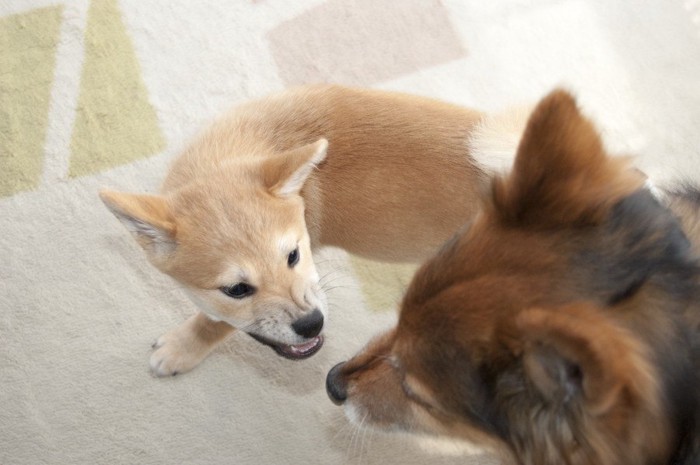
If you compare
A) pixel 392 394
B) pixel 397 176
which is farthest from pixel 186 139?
pixel 392 394

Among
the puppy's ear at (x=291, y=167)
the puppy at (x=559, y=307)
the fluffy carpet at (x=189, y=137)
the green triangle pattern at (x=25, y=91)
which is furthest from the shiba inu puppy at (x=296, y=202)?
the green triangle pattern at (x=25, y=91)

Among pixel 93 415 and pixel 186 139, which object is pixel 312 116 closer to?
pixel 186 139

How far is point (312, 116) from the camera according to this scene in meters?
2.14

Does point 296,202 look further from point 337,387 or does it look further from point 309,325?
point 337,387

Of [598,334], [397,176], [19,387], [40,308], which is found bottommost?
[19,387]

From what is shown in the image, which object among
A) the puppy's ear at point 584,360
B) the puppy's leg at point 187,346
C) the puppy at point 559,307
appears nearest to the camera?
the puppy's ear at point 584,360

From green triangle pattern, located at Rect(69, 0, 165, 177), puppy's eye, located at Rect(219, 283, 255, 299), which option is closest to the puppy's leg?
puppy's eye, located at Rect(219, 283, 255, 299)

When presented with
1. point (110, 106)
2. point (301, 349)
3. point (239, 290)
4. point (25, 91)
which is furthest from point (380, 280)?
point (25, 91)

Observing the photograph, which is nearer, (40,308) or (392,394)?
(392,394)

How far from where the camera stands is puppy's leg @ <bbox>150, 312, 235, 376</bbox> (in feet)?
7.18

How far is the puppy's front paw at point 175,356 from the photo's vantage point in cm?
222

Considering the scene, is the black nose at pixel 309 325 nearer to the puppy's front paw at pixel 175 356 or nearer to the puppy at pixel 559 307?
the puppy's front paw at pixel 175 356

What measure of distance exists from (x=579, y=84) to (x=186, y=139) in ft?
5.58

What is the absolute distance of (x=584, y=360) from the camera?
81 cm
